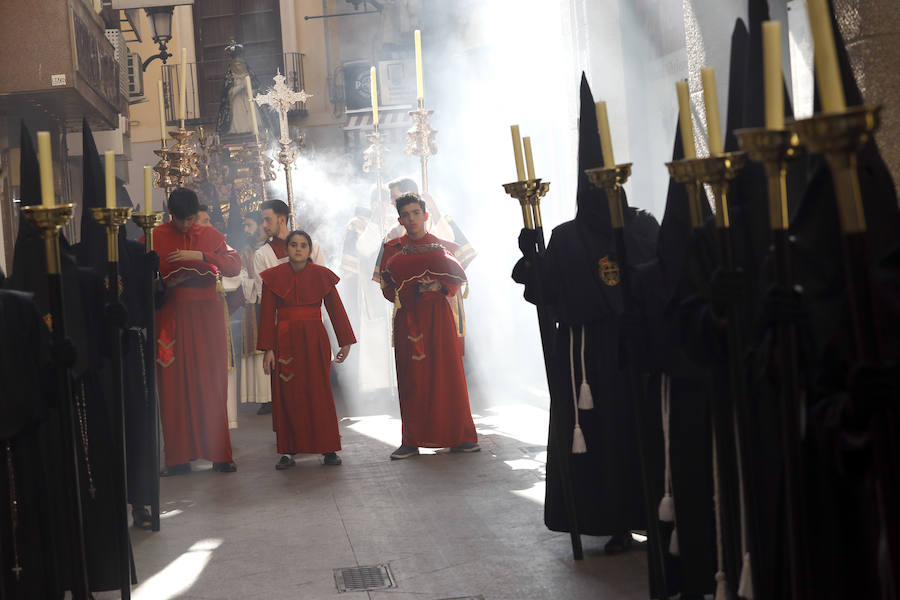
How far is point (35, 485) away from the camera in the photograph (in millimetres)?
4141

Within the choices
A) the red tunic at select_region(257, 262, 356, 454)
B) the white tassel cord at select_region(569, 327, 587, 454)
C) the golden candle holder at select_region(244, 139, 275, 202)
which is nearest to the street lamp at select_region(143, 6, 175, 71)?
the golden candle holder at select_region(244, 139, 275, 202)

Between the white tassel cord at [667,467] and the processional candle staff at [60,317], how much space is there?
217 cm

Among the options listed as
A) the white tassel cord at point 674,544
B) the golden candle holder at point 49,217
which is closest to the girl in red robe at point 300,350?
the white tassel cord at point 674,544

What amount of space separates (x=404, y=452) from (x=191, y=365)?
1.69m

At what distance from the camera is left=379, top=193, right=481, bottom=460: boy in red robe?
8195 mm

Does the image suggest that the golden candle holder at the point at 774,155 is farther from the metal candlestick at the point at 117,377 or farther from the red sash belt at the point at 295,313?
the red sash belt at the point at 295,313

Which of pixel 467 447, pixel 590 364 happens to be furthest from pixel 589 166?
pixel 467 447

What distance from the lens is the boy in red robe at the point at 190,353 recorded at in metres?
7.92

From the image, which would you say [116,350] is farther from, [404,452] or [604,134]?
[404,452]

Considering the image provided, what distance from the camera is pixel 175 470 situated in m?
8.17

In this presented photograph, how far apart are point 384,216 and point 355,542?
644 cm

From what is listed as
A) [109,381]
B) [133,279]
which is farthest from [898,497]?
[133,279]

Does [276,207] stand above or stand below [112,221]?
above

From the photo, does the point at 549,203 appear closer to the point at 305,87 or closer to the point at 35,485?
the point at 35,485
